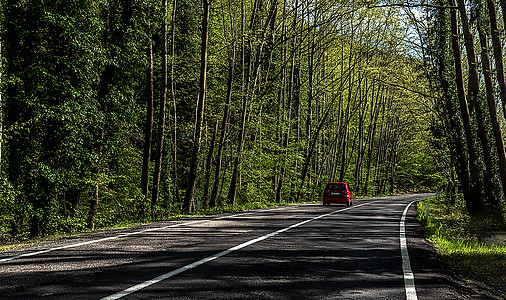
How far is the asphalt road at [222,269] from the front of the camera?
509 cm

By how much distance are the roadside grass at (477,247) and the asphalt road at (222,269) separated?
460 mm

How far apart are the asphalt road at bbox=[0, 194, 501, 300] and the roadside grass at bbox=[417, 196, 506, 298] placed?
0.46m

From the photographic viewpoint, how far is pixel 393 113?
5712cm

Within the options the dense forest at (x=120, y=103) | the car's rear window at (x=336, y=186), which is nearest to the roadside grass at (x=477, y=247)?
the dense forest at (x=120, y=103)

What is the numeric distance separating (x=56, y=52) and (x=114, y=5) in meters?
4.39

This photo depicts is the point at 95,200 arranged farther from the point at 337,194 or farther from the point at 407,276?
the point at 407,276

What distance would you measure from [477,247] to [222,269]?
7267 mm

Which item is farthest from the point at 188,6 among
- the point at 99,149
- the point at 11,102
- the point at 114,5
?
the point at 11,102

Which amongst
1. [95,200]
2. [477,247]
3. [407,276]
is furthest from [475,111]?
[95,200]

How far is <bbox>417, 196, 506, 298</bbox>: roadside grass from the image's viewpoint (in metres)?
7.71

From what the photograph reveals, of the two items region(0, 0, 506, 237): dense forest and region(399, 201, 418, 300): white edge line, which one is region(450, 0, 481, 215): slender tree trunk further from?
region(399, 201, 418, 300): white edge line

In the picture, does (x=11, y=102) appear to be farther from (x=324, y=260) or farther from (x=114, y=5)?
(x=324, y=260)

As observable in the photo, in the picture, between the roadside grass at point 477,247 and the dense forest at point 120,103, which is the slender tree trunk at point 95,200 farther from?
the roadside grass at point 477,247

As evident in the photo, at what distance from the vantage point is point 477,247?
35.0ft
